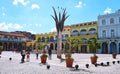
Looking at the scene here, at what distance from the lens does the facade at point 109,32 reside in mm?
52156

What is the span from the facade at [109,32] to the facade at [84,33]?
2.32 meters

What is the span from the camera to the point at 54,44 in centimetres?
6981

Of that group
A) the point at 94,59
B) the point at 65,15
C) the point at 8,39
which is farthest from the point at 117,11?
the point at 8,39

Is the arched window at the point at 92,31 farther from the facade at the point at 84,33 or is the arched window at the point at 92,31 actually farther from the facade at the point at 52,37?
the facade at the point at 52,37

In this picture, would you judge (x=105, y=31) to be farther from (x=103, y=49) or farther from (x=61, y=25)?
(x=61, y=25)

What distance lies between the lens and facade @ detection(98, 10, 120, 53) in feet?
171

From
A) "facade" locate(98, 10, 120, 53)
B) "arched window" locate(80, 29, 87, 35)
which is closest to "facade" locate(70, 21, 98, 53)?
"arched window" locate(80, 29, 87, 35)

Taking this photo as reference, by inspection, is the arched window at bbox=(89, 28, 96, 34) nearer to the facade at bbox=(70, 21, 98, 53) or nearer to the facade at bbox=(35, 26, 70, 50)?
the facade at bbox=(70, 21, 98, 53)

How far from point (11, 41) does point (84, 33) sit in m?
28.0

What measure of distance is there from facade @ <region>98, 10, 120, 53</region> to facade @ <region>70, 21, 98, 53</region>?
7.61ft

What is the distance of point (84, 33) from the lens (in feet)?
200

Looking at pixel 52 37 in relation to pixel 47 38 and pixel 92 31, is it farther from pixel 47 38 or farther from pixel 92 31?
pixel 92 31

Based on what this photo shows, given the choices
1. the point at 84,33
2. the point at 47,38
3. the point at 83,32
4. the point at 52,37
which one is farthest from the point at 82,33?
the point at 47,38

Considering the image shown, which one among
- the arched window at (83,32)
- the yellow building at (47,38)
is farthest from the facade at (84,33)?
the yellow building at (47,38)
